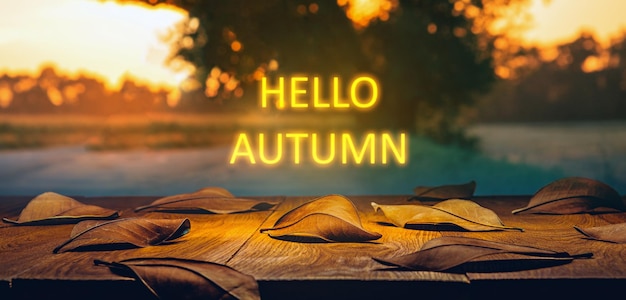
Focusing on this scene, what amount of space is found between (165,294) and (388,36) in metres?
6.94

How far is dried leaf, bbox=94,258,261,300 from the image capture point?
54.6 inches

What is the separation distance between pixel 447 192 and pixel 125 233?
58.3 inches

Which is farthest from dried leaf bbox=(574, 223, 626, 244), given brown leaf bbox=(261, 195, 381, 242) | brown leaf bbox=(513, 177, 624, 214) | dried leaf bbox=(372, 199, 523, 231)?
brown leaf bbox=(261, 195, 381, 242)

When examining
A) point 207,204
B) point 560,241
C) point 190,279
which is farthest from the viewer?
point 207,204

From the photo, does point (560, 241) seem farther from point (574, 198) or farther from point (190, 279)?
point (190, 279)

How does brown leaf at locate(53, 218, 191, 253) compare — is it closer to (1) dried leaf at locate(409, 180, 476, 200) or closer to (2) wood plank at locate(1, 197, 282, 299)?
(2) wood plank at locate(1, 197, 282, 299)

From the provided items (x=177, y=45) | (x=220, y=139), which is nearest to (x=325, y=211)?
(x=177, y=45)

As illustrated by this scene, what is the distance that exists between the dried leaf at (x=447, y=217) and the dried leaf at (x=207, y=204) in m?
0.63

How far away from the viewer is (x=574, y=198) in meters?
2.42

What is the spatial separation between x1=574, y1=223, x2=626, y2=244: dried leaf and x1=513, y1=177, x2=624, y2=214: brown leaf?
→ 1.44 ft

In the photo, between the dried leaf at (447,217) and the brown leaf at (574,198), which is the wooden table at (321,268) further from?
the brown leaf at (574,198)

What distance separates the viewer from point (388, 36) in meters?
8.02

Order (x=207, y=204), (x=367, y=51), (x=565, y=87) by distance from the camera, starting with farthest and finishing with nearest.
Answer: (x=565, y=87) → (x=367, y=51) → (x=207, y=204)

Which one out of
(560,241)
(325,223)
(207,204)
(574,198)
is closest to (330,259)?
(325,223)
